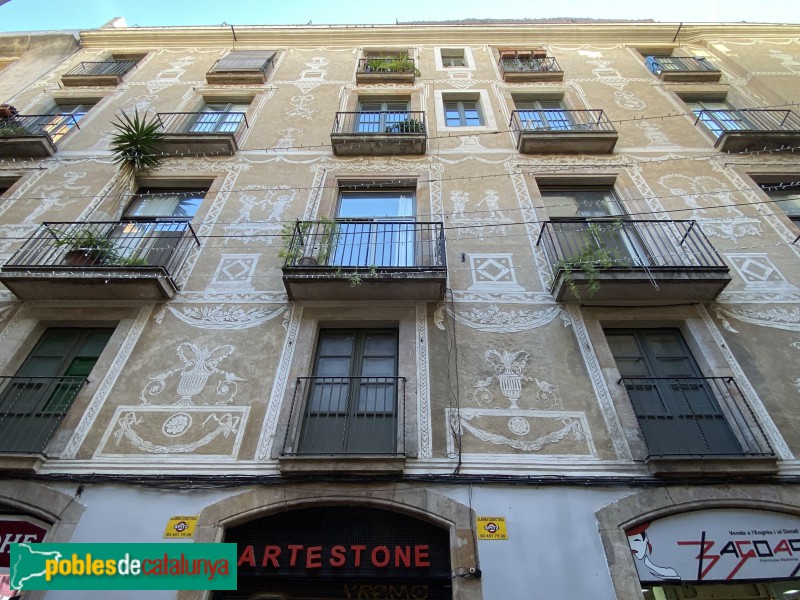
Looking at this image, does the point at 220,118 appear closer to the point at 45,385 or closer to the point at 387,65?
the point at 387,65

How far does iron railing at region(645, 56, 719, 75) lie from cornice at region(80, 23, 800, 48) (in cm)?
165

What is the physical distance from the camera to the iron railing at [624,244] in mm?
7666

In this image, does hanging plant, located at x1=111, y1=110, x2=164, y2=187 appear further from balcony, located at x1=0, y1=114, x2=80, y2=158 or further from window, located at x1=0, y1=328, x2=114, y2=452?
window, located at x1=0, y1=328, x2=114, y2=452

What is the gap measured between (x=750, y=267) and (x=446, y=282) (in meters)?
4.84

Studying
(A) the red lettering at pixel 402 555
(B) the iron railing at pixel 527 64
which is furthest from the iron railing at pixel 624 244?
(B) the iron railing at pixel 527 64

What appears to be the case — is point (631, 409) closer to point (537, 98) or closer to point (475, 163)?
point (475, 163)

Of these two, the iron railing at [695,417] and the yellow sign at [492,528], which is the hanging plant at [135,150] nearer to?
the yellow sign at [492,528]

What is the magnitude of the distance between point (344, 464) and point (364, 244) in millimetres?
3940

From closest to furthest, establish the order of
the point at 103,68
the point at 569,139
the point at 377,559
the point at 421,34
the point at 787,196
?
the point at 377,559, the point at 787,196, the point at 569,139, the point at 103,68, the point at 421,34

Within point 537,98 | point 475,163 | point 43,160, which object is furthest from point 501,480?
point 43,160

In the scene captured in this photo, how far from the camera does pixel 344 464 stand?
562 cm

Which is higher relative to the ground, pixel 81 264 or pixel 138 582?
pixel 81 264

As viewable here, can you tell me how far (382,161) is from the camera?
10422 millimetres

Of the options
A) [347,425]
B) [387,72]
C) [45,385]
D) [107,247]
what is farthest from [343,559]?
[387,72]
